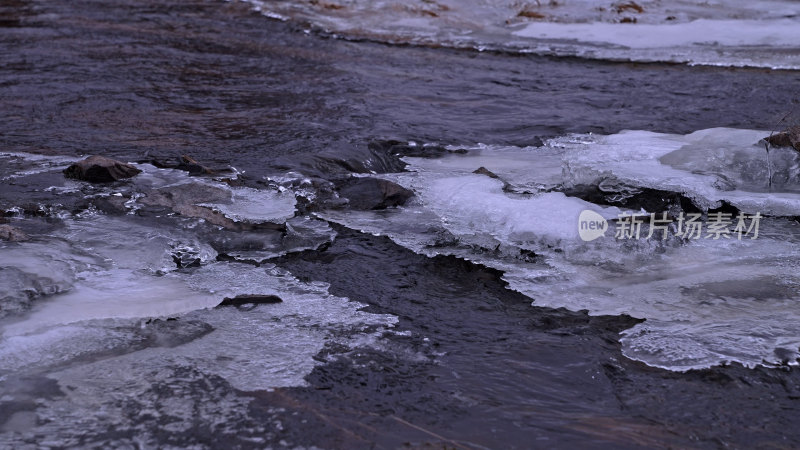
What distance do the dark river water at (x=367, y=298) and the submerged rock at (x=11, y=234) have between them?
5.1 inches

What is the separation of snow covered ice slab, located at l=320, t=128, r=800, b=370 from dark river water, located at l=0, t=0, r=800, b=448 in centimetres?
10

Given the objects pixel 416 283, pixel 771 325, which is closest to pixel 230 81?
pixel 416 283

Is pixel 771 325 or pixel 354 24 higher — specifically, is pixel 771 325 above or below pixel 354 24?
below

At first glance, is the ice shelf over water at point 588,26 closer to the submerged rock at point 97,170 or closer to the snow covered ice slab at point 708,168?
the snow covered ice slab at point 708,168

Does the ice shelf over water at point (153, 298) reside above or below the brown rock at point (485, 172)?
below

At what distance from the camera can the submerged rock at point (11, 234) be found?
305cm

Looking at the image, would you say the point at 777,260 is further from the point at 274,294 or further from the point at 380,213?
the point at 274,294

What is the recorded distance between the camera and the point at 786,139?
12.9 feet

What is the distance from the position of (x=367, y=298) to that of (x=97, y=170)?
1.58 m

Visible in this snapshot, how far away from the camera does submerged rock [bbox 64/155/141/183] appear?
3.80m

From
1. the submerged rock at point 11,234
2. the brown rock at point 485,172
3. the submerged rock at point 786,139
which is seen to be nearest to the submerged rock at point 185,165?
the submerged rock at point 11,234

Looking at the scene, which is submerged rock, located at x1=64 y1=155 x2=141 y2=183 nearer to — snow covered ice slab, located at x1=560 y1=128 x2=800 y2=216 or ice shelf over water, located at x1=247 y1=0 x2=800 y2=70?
snow covered ice slab, located at x1=560 y1=128 x2=800 y2=216

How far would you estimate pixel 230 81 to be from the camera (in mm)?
6023

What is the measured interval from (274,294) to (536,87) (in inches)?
147
